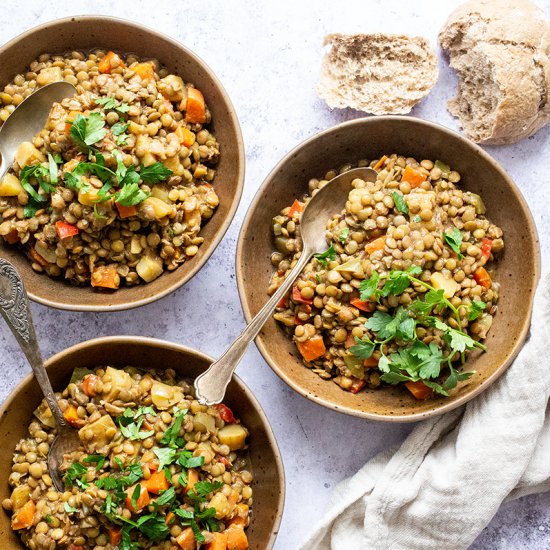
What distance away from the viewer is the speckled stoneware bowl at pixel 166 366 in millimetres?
3992

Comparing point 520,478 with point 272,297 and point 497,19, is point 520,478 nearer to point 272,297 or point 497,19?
point 272,297

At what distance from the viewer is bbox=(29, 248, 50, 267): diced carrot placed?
4.18 m

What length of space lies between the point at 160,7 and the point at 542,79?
2244 mm

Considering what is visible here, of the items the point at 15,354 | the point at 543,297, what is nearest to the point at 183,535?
the point at 15,354

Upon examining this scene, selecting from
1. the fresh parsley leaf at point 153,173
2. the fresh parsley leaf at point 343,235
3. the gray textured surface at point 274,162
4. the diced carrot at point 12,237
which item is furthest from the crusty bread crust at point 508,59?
the diced carrot at point 12,237

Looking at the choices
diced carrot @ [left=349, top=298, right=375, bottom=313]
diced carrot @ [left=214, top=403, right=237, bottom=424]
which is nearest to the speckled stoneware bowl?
diced carrot @ [left=214, top=403, right=237, bottom=424]

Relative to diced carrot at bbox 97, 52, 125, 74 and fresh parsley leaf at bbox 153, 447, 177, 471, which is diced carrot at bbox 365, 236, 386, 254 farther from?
diced carrot at bbox 97, 52, 125, 74

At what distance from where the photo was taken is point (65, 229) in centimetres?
394

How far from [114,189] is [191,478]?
1515 millimetres

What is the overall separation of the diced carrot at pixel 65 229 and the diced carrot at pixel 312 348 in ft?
4.37

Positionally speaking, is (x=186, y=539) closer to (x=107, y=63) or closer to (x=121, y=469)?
(x=121, y=469)

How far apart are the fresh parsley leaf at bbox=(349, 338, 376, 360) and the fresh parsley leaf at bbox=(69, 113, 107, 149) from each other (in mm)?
1669

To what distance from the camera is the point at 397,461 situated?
4355mm

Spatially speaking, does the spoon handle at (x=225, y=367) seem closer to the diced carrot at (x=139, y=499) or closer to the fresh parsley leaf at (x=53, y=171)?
the diced carrot at (x=139, y=499)
